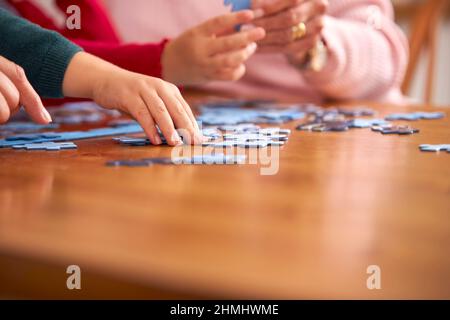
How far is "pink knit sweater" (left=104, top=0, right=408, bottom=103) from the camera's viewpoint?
1.63 meters

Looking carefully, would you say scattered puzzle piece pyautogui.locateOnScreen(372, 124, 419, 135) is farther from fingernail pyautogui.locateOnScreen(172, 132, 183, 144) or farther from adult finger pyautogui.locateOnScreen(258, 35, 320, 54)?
adult finger pyautogui.locateOnScreen(258, 35, 320, 54)

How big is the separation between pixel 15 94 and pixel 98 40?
838 millimetres

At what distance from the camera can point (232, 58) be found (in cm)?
123

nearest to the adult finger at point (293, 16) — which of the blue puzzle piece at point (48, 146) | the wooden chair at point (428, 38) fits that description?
the blue puzzle piece at point (48, 146)

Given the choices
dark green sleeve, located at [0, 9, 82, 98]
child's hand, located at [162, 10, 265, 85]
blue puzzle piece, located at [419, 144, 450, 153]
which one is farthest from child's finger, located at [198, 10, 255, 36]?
blue puzzle piece, located at [419, 144, 450, 153]

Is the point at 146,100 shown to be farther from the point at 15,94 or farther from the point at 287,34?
the point at 287,34

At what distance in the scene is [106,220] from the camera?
0.49 m

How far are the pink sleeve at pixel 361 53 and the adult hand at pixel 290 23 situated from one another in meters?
0.11

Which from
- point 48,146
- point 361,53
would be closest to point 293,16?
point 361,53

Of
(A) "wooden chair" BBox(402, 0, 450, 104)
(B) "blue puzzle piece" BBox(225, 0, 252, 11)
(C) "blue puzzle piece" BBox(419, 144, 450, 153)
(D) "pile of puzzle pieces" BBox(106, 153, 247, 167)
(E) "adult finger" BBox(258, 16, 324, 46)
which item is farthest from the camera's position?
(A) "wooden chair" BBox(402, 0, 450, 104)

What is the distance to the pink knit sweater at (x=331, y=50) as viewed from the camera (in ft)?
5.36

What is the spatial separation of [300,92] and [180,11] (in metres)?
0.42

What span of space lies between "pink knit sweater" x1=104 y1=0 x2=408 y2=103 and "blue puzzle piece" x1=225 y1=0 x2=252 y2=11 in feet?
0.79
